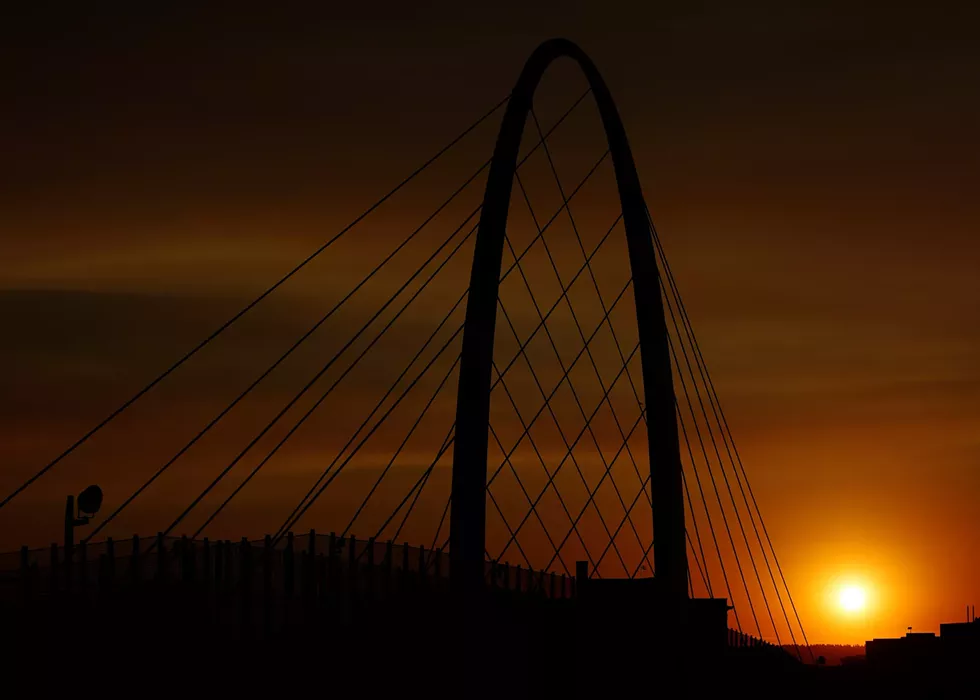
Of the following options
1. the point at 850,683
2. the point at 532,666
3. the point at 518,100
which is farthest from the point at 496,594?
the point at 850,683

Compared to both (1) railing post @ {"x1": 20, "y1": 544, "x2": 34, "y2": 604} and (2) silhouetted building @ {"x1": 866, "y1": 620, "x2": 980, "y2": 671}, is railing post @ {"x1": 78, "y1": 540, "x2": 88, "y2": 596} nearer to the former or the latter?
(1) railing post @ {"x1": 20, "y1": 544, "x2": 34, "y2": 604}

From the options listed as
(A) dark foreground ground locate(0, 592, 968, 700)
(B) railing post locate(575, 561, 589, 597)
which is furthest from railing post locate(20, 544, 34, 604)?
(B) railing post locate(575, 561, 589, 597)

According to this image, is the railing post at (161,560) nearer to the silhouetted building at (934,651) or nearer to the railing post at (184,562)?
the railing post at (184,562)

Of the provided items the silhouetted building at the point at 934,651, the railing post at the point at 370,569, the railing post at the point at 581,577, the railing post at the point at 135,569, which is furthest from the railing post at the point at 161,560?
the silhouetted building at the point at 934,651

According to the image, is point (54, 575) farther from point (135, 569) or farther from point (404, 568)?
point (404, 568)

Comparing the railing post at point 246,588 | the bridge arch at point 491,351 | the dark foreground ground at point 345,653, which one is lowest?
the dark foreground ground at point 345,653

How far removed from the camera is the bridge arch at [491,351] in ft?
150

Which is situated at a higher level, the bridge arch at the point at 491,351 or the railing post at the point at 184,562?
the bridge arch at the point at 491,351

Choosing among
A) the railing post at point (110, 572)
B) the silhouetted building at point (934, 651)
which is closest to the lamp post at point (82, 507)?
the railing post at point (110, 572)

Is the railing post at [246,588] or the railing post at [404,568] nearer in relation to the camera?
the railing post at [246,588]

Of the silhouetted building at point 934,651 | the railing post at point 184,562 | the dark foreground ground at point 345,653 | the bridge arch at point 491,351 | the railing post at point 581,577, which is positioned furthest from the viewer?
the silhouetted building at point 934,651

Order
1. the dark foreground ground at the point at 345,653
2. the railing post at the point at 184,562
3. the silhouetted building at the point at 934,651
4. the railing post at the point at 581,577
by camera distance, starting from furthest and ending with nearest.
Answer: the silhouetted building at the point at 934,651 < the railing post at the point at 581,577 < the railing post at the point at 184,562 < the dark foreground ground at the point at 345,653

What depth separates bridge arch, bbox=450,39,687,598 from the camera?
45.6m

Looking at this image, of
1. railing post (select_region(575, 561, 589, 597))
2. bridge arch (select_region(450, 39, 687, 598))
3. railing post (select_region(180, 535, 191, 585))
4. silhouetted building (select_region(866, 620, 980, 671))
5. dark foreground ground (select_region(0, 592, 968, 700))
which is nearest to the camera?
dark foreground ground (select_region(0, 592, 968, 700))
